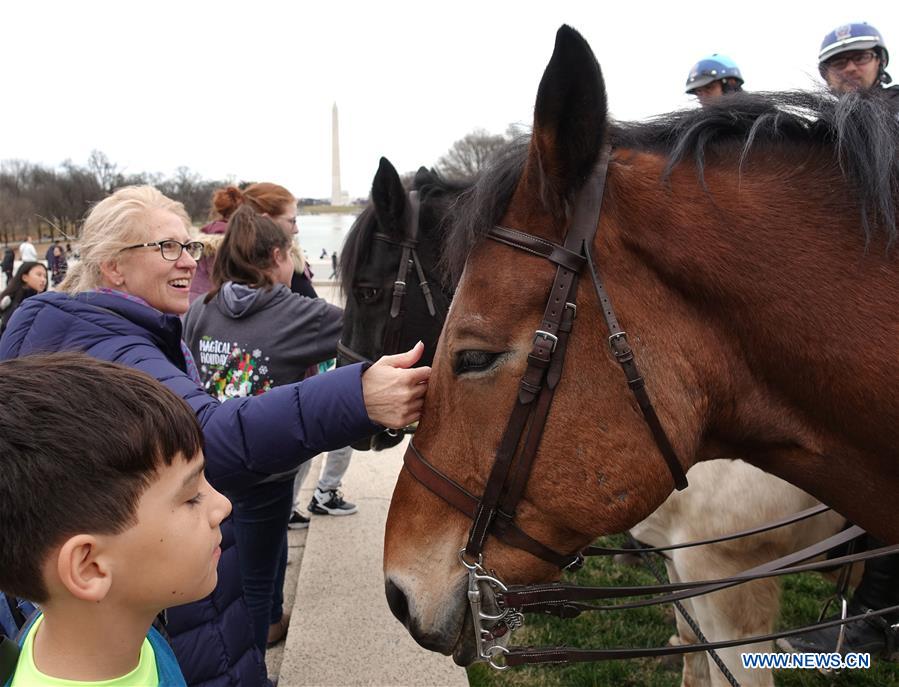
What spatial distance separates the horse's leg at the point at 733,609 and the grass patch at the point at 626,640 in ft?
3.68

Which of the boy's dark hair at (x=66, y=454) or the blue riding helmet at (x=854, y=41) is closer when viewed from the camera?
the boy's dark hair at (x=66, y=454)

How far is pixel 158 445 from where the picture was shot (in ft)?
4.32

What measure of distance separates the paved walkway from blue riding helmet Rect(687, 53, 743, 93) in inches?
180

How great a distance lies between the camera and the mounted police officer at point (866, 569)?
260 cm

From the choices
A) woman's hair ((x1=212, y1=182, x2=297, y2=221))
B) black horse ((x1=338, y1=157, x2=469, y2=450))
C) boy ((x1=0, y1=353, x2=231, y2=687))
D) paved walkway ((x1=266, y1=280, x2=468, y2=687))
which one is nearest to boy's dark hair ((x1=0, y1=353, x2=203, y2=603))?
boy ((x1=0, y1=353, x2=231, y2=687))

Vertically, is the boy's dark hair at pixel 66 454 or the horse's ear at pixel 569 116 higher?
the horse's ear at pixel 569 116

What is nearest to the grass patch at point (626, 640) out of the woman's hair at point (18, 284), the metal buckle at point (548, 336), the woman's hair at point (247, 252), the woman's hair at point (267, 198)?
the woman's hair at point (247, 252)

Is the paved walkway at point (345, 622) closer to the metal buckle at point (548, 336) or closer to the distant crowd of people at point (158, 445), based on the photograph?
the distant crowd of people at point (158, 445)

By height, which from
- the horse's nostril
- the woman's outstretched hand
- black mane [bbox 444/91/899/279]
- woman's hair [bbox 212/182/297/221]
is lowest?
the horse's nostril

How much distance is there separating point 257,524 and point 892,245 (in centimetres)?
286

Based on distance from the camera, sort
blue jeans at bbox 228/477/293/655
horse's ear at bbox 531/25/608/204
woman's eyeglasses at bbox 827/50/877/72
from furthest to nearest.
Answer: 1. woman's eyeglasses at bbox 827/50/877/72
2. blue jeans at bbox 228/477/293/655
3. horse's ear at bbox 531/25/608/204

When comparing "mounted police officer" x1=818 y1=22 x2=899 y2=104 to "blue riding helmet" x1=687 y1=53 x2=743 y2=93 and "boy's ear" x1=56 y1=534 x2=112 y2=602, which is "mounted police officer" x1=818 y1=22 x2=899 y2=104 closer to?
"blue riding helmet" x1=687 y1=53 x2=743 y2=93

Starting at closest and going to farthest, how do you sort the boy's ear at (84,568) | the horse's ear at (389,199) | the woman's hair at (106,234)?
the boy's ear at (84,568)
the woman's hair at (106,234)
the horse's ear at (389,199)

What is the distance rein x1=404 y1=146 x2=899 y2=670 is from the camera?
1542mm
